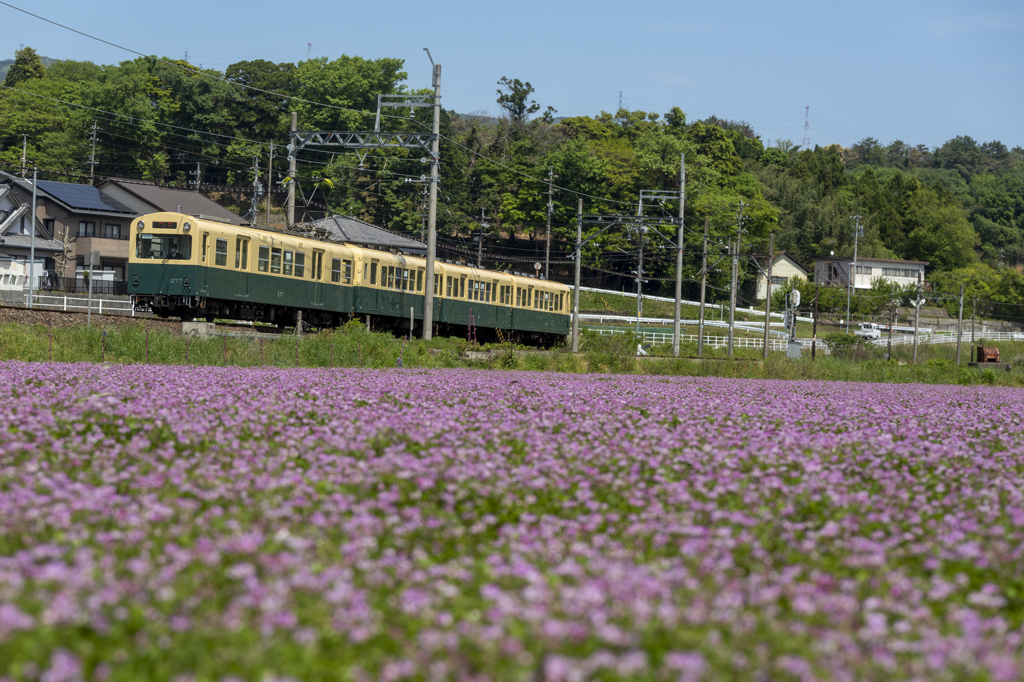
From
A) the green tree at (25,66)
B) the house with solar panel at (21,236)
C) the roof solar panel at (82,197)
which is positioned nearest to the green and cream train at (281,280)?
the house with solar panel at (21,236)

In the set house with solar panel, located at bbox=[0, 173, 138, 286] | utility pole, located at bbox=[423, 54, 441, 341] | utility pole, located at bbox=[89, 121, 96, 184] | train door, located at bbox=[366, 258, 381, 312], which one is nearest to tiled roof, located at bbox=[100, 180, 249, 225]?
house with solar panel, located at bbox=[0, 173, 138, 286]

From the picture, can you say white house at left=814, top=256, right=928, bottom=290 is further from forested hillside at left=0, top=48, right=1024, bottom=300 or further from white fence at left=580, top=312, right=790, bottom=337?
white fence at left=580, top=312, right=790, bottom=337

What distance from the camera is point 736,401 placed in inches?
616

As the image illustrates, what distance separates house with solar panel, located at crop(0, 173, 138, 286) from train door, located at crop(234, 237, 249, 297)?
35.5m

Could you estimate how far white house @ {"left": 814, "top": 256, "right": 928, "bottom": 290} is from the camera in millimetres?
115188

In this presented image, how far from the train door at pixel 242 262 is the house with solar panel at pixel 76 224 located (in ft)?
116

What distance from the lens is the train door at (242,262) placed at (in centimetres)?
3067

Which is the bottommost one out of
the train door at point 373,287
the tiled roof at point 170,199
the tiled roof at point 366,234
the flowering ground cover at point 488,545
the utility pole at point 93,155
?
the flowering ground cover at point 488,545

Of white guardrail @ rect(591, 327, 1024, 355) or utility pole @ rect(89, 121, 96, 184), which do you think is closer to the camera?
white guardrail @ rect(591, 327, 1024, 355)

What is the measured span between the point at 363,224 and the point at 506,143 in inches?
1288

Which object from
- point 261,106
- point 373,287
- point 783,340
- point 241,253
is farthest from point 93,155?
point 241,253

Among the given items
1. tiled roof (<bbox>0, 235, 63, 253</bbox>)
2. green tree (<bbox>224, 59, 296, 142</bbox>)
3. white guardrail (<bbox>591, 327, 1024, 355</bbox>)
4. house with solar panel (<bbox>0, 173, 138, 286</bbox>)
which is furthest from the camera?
green tree (<bbox>224, 59, 296, 142</bbox>)

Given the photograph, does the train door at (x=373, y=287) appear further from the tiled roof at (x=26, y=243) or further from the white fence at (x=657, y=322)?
the white fence at (x=657, y=322)

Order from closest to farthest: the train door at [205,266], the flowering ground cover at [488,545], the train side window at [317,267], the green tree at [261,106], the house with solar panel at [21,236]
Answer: the flowering ground cover at [488,545] → the train door at [205,266] → the train side window at [317,267] → the house with solar panel at [21,236] → the green tree at [261,106]
